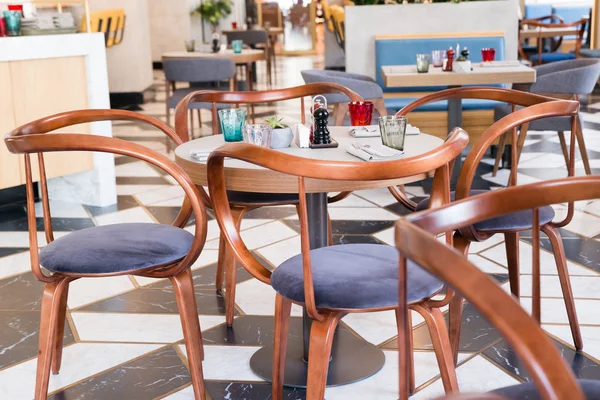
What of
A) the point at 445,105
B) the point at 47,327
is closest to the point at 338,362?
the point at 47,327

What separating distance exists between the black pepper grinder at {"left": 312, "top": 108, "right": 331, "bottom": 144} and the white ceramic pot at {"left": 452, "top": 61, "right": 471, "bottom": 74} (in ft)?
7.41

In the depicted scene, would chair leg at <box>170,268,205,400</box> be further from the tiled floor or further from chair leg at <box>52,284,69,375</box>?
chair leg at <box>52,284,69,375</box>

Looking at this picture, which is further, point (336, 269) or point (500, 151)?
point (500, 151)

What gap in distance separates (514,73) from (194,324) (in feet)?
9.01

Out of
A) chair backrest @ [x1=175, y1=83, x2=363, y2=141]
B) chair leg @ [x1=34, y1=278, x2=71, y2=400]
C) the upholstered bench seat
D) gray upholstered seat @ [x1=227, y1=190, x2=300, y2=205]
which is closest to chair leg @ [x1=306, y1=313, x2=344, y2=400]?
chair leg @ [x1=34, y1=278, x2=71, y2=400]

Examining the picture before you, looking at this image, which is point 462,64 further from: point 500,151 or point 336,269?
point 336,269

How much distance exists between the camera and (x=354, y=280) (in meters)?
1.71

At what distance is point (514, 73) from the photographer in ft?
13.6

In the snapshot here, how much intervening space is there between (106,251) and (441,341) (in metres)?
0.90

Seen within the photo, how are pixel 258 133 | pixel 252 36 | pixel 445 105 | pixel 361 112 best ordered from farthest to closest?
pixel 252 36 → pixel 445 105 → pixel 361 112 → pixel 258 133

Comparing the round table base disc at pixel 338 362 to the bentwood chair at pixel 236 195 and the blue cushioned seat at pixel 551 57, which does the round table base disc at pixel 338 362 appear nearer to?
the bentwood chair at pixel 236 195

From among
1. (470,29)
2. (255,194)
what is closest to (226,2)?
(470,29)

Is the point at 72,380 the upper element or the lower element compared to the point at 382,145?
lower

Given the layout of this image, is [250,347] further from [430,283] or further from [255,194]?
[430,283]
